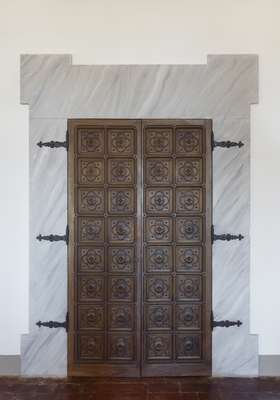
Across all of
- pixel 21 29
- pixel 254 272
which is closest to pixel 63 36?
pixel 21 29

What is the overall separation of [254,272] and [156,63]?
178 centimetres

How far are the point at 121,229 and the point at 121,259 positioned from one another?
23 centimetres

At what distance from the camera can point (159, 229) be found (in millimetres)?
3799

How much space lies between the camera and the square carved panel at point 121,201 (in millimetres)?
3792

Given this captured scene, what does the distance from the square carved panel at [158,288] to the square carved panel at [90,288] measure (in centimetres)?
35

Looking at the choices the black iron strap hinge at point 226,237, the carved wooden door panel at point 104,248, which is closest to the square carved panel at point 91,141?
the carved wooden door panel at point 104,248

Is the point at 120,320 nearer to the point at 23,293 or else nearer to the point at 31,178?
the point at 23,293

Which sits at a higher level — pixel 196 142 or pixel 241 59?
pixel 241 59

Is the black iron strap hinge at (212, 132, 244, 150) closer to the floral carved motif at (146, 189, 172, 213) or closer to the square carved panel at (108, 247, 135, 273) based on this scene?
the floral carved motif at (146, 189, 172, 213)

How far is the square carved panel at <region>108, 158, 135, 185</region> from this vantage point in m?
3.79

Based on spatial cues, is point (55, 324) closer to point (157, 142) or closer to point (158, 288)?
point (158, 288)

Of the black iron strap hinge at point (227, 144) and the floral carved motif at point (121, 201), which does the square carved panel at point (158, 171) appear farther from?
the black iron strap hinge at point (227, 144)

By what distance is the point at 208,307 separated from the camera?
12.4ft

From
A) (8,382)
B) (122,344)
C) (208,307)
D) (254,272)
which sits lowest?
(8,382)
